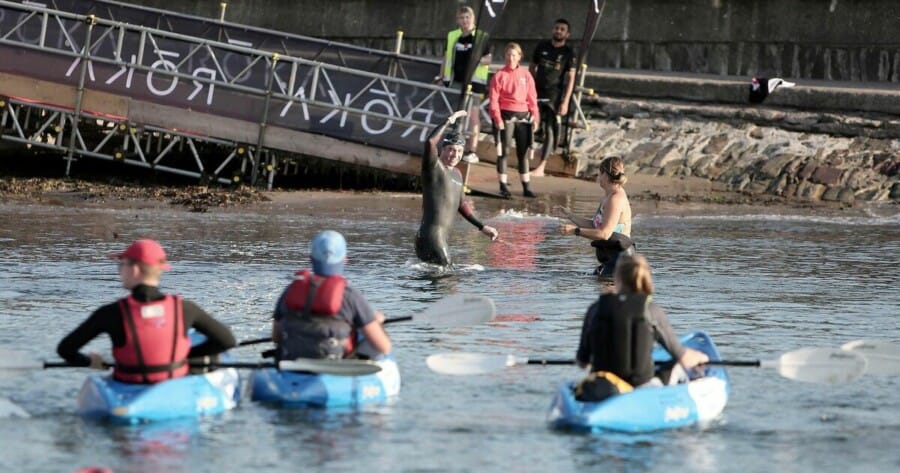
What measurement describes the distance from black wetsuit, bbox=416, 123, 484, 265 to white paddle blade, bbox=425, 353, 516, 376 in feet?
17.8

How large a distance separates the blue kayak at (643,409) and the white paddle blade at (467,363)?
791mm

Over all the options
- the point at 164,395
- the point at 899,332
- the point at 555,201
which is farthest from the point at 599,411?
the point at 555,201

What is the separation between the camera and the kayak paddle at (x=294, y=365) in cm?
1097

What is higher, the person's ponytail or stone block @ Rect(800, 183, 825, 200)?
the person's ponytail

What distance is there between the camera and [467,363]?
1167cm

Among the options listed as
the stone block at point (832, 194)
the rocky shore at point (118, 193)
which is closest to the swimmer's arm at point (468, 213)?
the rocky shore at point (118, 193)

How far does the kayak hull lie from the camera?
1050 cm

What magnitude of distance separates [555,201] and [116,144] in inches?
257

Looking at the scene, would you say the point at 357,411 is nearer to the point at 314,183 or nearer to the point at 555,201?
the point at 555,201

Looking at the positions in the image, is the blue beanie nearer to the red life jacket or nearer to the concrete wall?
the red life jacket

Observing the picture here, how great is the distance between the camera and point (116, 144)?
25281mm

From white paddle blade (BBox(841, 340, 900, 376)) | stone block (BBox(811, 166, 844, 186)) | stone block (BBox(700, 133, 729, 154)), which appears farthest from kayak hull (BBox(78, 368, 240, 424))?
stone block (BBox(700, 133, 729, 154))

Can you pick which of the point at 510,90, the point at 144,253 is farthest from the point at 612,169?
the point at 510,90

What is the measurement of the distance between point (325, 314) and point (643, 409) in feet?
6.73
